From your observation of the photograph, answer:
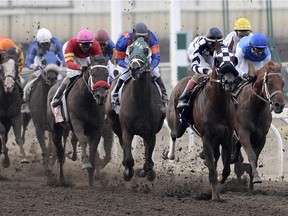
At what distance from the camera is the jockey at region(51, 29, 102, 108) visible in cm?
1235

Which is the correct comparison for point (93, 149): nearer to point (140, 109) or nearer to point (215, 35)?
point (140, 109)

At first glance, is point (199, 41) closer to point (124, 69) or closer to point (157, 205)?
point (124, 69)

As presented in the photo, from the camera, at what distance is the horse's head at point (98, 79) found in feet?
38.2

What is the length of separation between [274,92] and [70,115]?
2.59 m

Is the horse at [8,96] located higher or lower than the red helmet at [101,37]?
lower

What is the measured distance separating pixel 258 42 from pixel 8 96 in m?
3.75

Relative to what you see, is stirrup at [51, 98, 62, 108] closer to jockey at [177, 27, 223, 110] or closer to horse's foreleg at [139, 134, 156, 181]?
horse's foreleg at [139, 134, 156, 181]

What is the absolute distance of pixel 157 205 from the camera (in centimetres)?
1018

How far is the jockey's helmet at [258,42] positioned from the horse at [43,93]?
3567mm

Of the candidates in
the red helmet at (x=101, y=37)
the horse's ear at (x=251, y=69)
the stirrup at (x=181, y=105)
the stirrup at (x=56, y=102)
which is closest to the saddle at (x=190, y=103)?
the stirrup at (x=181, y=105)

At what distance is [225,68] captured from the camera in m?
10.2

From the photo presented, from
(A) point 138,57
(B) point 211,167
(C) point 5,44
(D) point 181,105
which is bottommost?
(B) point 211,167

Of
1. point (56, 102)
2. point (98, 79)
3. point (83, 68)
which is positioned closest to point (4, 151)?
point (56, 102)

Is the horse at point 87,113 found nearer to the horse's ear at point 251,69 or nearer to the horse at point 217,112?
the horse at point 217,112
